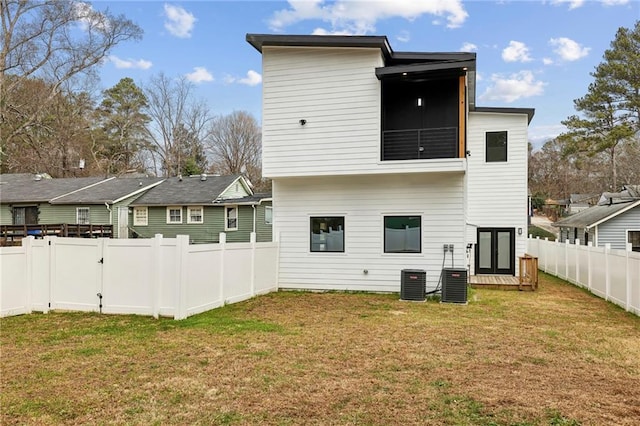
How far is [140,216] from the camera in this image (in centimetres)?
2472

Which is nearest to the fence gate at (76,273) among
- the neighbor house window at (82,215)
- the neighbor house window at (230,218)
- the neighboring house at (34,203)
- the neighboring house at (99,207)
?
the neighbor house window at (230,218)

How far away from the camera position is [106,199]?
23828mm

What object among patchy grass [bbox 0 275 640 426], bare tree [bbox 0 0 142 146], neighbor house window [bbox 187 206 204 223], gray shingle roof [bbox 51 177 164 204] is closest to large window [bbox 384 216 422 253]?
patchy grass [bbox 0 275 640 426]

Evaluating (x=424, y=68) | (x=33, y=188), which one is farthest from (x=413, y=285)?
(x=33, y=188)

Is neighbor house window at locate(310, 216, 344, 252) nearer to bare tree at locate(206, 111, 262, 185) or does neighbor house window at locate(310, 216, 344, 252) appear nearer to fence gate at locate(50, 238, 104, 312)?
fence gate at locate(50, 238, 104, 312)

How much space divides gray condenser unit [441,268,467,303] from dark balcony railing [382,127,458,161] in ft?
9.60

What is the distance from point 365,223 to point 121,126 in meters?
36.8

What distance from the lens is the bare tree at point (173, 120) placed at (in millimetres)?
39094

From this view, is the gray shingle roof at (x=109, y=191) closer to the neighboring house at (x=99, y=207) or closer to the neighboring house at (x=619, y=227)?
the neighboring house at (x=99, y=207)

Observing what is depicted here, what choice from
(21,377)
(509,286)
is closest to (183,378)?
(21,377)

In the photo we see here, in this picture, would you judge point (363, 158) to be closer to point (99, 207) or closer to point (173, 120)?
point (99, 207)

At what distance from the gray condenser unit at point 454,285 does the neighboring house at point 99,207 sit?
764 inches

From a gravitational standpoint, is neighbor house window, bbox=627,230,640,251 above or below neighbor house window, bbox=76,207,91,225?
below

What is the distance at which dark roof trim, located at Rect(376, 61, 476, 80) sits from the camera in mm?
10086
